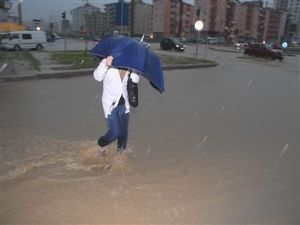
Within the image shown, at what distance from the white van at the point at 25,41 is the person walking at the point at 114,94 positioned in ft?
104

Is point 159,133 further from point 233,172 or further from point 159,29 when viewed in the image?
point 159,29

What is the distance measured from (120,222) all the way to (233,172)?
2.14 m

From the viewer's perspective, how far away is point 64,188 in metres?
4.58

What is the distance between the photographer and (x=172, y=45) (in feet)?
137

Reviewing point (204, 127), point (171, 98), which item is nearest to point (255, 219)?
point (204, 127)

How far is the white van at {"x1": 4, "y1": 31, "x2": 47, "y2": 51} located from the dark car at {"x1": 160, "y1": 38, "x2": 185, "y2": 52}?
13.2m

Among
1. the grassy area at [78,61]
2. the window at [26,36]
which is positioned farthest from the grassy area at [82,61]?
the window at [26,36]

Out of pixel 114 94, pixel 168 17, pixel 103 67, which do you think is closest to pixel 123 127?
pixel 114 94

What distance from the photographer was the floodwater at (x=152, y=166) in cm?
414

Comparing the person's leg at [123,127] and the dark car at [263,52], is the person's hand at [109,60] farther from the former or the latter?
the dark car at [263,52]

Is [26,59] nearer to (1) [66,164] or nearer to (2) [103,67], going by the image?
(1) [66,164]

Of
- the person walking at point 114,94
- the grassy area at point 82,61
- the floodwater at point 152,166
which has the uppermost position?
the person walking at point 114,94

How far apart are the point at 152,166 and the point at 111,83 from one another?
144cm

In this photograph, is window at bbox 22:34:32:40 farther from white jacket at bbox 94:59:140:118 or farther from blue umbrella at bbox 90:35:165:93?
white jacket at bbox 94:59:140:118
